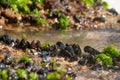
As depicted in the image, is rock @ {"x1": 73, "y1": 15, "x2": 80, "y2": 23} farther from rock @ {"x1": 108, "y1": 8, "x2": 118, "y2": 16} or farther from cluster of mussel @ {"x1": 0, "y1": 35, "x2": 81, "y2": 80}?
cluster of mussel @ {"x1": 0, "y1": 35, "x2": 81, "y2": 80}

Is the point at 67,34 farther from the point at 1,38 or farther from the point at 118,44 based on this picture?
the point at 1,38

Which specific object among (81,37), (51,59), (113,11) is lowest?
(81,37)

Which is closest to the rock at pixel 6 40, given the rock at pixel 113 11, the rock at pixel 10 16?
the rock at pixel 10 16

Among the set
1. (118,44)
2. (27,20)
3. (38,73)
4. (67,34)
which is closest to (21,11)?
(27,20)

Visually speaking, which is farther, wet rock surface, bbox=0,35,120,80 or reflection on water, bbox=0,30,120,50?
reflection on water, bbox=0,30,120,50

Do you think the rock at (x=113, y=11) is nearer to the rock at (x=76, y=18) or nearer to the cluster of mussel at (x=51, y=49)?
the rock at (x=76, y=18)

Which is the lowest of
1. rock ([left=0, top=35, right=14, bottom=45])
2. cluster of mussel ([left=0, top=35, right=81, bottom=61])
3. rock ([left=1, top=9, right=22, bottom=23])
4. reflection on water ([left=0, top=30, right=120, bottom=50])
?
reflection on water ([left=0, top=30, right=120, bottom=50])

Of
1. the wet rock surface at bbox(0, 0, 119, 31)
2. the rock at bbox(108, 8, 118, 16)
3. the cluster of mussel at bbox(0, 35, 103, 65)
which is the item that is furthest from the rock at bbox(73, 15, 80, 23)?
the cluster of mussel at bbox(0, 35, 103, 65)

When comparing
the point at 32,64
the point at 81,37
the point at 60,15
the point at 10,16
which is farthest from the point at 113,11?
the point at 32,64

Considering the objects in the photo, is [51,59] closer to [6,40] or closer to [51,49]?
[51,49]
